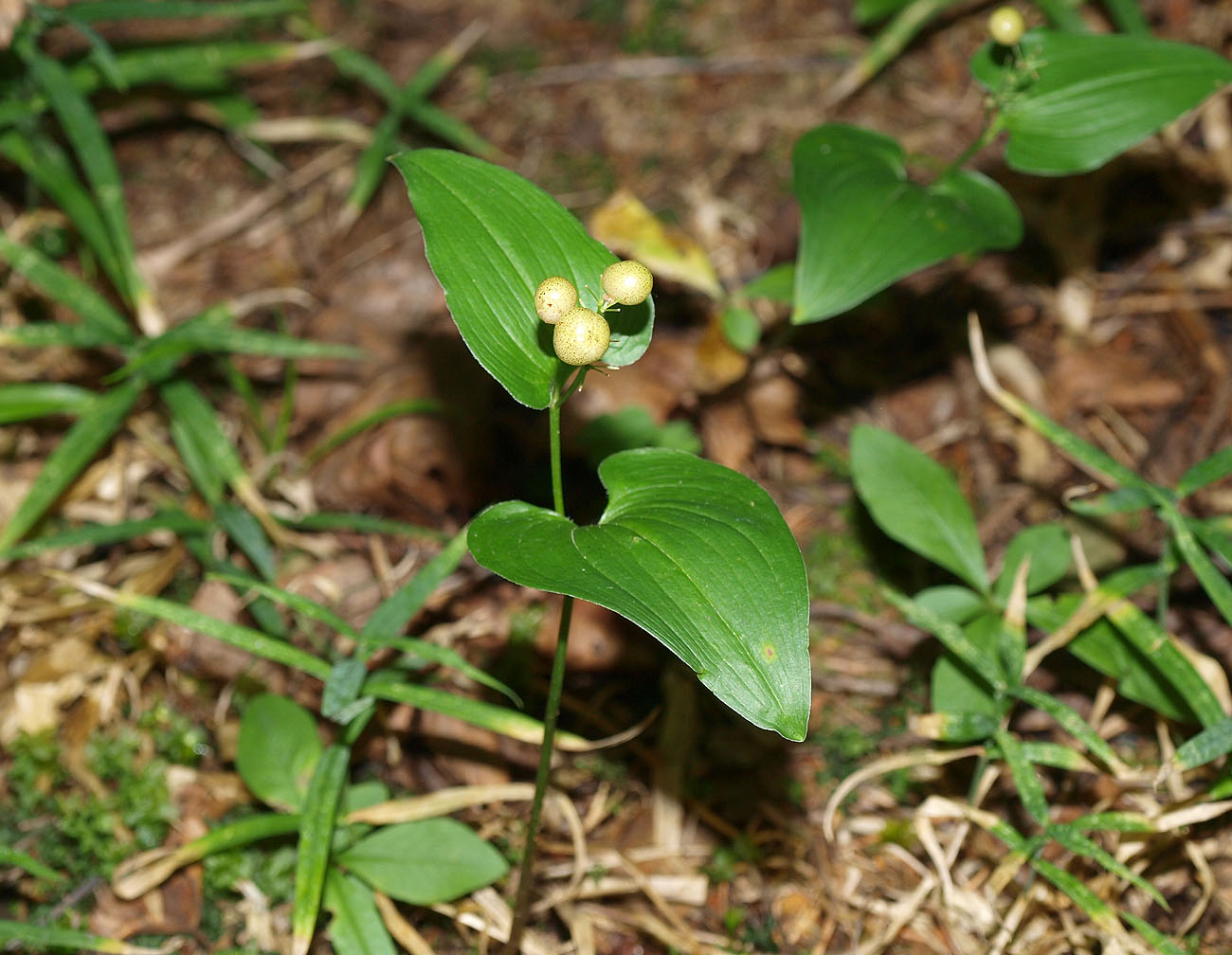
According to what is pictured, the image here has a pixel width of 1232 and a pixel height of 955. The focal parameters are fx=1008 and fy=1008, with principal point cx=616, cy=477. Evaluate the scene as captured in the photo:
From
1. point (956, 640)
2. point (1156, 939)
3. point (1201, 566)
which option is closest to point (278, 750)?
point (956, 640)

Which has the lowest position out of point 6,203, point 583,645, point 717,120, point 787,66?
point 583,645

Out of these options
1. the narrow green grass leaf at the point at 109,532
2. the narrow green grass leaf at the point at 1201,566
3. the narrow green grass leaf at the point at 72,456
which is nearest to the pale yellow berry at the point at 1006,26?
the narrow green grass leaf at the point at 1201,566

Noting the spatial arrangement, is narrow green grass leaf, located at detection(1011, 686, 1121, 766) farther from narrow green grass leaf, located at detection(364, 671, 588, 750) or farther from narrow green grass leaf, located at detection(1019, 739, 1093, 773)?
narrow green grass leaf, located at detection(364, 671, 588, 750)

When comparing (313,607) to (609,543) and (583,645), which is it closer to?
(583,645)

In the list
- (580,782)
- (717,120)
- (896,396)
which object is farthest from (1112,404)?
(580,782)

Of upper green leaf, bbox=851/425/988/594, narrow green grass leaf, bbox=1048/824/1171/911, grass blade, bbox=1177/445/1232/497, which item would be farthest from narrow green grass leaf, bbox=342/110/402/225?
narrow green grass leaf, bbox=1048/824/1171/911

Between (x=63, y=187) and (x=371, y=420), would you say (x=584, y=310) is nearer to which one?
(x=371, y=420)
